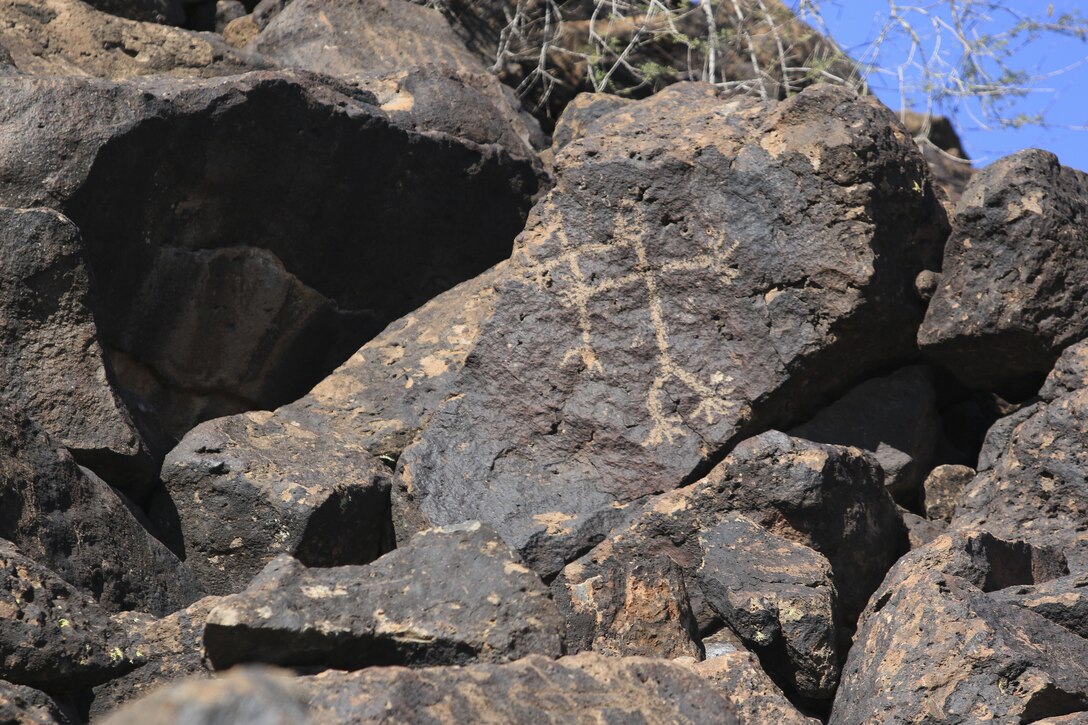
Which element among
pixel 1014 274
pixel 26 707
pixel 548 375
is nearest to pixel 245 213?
pixel 548 375

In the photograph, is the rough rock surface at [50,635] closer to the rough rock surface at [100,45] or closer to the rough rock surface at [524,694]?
the rough rock surface at [524,694]

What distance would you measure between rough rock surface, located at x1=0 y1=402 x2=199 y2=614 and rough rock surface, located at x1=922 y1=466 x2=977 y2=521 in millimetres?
2671

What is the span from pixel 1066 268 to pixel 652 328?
150 centimetres

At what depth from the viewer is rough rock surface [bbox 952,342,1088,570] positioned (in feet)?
15.3

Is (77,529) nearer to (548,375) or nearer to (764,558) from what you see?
(548,375)

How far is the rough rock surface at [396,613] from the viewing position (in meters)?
3.08

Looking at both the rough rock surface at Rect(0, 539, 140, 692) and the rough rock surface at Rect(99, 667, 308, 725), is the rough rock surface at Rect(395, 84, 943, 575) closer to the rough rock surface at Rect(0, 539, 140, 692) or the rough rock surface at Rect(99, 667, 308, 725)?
the rough rock surface at Rect(0, 539, 140, 692)

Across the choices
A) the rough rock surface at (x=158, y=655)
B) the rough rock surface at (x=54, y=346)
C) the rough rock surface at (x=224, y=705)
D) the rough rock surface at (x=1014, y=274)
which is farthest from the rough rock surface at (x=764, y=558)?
the rough rock surface at (x=224, y=705)

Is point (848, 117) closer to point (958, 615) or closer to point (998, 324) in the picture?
point (998, 324)

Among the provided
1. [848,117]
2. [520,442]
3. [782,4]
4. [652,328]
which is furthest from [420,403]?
[782,4]

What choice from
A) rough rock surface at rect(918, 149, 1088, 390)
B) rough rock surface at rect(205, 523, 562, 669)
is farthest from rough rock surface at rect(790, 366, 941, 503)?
rough rock surface at rect(205, 523, 562, 669)

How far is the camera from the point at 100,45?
19.4ft

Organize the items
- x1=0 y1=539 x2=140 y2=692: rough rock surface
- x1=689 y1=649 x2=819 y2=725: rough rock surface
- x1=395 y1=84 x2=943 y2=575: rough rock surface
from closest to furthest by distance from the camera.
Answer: x1=0 y1=539 x2=140 y2=692: rough rock surface
x1=689 y1=649 x2=819 y2=725: rough rock surface
x1=395 y1=84 x2=943 y2=575: rough rock surface

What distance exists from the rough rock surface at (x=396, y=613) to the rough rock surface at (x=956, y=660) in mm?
986
